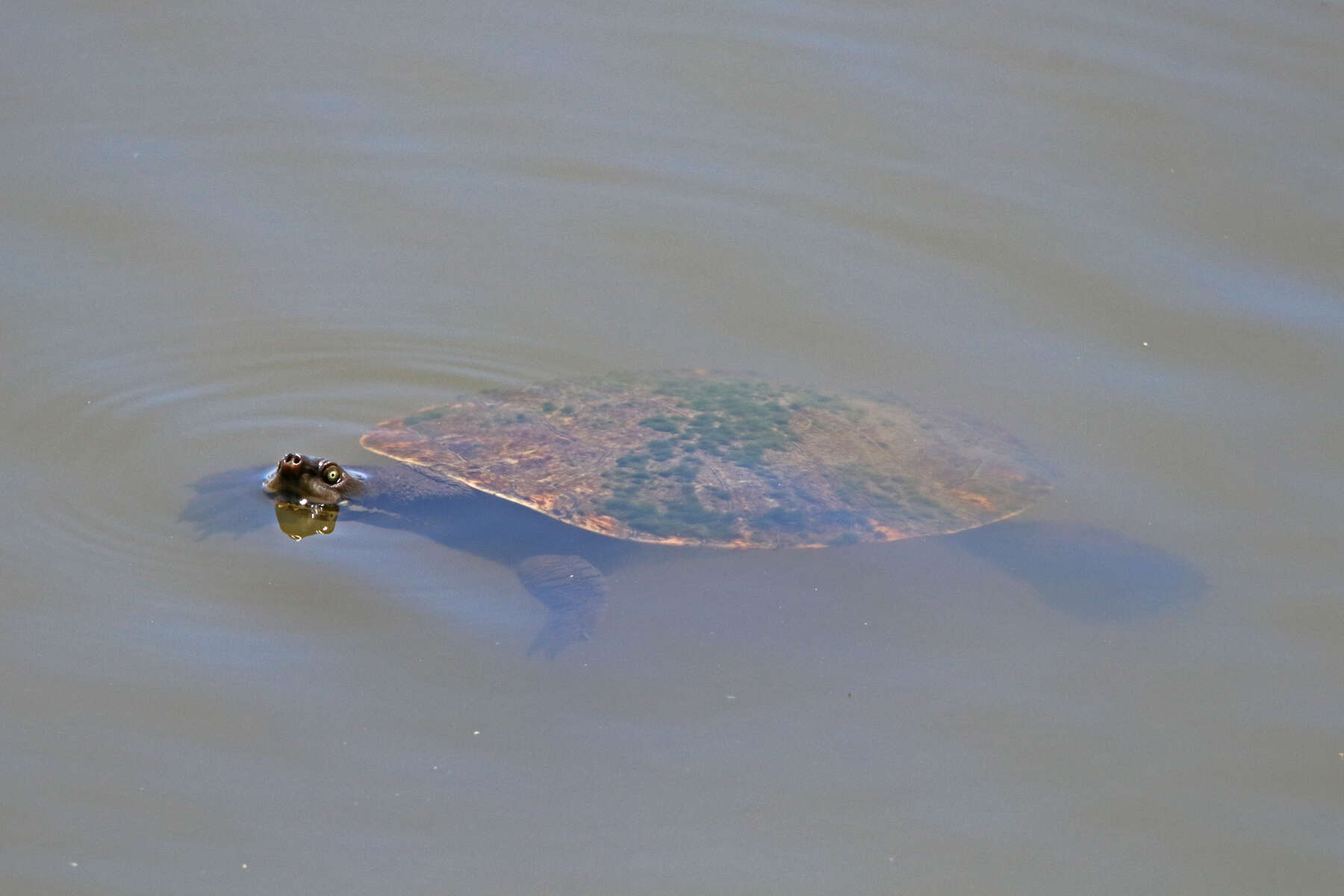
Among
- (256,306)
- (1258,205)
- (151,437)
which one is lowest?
(151,437)

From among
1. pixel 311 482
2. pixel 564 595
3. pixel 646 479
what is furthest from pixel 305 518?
pixel 646 479

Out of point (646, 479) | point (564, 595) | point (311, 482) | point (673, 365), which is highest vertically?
point (673, 365)

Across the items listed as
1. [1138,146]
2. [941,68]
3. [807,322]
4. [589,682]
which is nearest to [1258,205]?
[1138,146]

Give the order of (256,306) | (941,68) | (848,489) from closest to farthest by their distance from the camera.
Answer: (848,489), (256,306), (941,68)

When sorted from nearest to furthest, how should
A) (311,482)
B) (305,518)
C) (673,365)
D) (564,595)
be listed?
(564,595) → (311,482) → (305,518) → (673,365)

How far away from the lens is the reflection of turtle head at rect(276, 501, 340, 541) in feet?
13.9

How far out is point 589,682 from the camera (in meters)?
3.72

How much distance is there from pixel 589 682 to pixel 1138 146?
456cm

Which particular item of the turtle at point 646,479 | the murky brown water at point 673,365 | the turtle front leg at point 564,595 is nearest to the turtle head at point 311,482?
the turtle at point 646,479

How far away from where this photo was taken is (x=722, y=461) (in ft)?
13.8

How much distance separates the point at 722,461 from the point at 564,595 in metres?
0.71

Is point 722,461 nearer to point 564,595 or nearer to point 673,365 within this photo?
point 564,595

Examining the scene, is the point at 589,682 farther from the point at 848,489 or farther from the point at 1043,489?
the point at 1043,489

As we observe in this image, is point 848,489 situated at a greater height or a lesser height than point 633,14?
lesser
